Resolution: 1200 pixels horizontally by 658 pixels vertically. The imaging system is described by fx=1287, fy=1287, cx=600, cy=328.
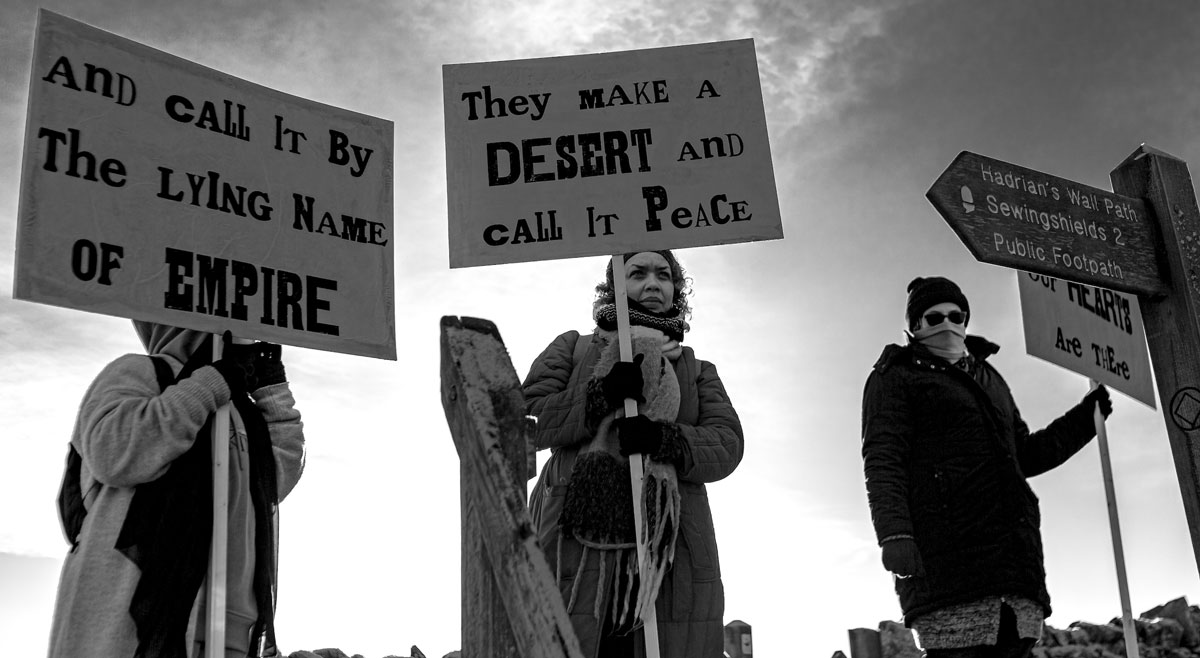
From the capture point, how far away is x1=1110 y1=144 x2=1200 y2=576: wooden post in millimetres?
5016

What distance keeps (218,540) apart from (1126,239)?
3722 mm

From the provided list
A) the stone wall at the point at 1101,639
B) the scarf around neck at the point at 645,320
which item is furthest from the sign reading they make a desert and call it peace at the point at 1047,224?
the stone wall at the point at 1101,639

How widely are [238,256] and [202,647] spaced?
4.28ft

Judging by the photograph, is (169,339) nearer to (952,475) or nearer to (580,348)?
(580,348)

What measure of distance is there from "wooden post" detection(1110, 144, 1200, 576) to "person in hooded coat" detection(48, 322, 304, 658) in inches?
135

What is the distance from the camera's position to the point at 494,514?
2641 millimetres

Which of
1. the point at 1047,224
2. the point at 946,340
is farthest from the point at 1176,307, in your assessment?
the point at 946,340

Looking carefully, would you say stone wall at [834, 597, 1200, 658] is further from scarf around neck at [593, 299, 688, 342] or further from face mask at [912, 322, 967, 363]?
scarf around neck at [593, 299, 688, 342]

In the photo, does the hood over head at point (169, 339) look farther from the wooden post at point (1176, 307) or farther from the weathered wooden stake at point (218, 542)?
the wooden post at point (1176, 307)

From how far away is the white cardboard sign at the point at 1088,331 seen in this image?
519 cm

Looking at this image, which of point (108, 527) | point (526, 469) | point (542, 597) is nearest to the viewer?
point (542, 597)

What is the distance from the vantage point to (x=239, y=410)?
4.18m

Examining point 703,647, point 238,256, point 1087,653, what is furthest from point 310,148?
point 1087,653

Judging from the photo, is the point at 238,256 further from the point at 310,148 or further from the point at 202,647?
the point at 202,647
